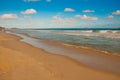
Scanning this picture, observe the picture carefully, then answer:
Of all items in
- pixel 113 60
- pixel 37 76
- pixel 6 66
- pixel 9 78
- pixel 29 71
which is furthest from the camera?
pixel 113 60

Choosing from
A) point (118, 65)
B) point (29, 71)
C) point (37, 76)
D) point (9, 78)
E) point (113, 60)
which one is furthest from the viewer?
point (113, 60)

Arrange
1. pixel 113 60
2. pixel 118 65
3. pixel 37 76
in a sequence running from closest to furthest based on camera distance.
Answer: pixel 37 76 → pixel 118 65 → pixel 113 60

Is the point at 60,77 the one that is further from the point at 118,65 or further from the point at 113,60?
the point at 113,60

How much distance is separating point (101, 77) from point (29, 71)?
294 cm

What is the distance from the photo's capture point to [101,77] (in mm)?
6781

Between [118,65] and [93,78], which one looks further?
[118,65]

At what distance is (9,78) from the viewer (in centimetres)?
605

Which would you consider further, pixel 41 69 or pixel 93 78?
pixel 41 69

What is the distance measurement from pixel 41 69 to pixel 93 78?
2305 millimetres

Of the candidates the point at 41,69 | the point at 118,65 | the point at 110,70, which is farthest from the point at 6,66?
the point at 118,65

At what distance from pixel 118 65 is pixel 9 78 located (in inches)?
224

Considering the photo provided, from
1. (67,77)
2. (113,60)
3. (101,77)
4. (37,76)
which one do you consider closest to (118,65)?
(113,60)

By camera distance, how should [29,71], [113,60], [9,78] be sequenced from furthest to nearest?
[113,60] → [29,71] → [9,78]

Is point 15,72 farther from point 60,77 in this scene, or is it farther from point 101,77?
point 101,77
